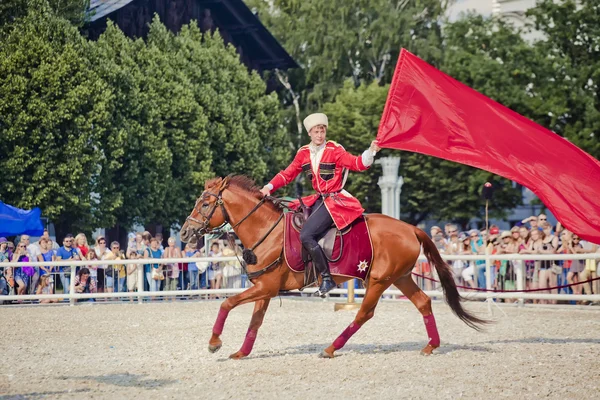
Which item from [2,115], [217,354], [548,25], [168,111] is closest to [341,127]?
[548,25]

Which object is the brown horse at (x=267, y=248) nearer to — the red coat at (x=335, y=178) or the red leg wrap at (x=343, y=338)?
the red leg wrap at (x=343, y=338)

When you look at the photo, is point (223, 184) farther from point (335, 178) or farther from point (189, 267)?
point (189, 267)

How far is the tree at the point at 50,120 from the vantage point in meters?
31.4

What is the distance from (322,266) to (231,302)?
46.4 inches

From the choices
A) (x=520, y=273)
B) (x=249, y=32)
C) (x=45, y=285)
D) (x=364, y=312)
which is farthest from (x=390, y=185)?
(x=249, y=32)

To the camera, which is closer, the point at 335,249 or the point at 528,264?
the point at 335,249

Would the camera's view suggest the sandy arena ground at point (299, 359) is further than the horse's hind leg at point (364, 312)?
No

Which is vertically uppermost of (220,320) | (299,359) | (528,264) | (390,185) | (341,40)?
(341,40)

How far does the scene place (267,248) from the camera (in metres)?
12.1

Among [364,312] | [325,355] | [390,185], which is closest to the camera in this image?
[325,355]

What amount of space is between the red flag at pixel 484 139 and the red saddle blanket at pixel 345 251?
1.18 m

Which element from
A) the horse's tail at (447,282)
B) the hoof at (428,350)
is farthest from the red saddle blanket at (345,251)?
the hoof at (428,350)

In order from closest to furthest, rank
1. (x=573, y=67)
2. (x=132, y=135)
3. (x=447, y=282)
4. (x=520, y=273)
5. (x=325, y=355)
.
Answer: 1. (x=325, y=355)
2. (x=447, y=282)
3. (x=520, y=273)
4. (x=132, y=135)
5. (x=573, y=67)

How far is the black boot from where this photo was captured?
12.0m
